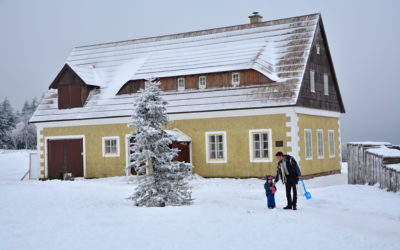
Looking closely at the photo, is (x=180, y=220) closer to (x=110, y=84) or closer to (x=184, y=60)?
(x=184, y=60)

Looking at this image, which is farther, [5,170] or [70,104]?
[5,170]

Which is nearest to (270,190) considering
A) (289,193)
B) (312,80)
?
(289,193)

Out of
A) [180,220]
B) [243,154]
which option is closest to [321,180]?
[243,154]

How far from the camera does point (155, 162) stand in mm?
15992

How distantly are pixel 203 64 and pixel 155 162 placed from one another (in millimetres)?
13185

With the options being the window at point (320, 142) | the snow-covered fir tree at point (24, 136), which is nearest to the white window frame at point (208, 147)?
the window at point (320, 142)

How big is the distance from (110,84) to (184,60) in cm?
496

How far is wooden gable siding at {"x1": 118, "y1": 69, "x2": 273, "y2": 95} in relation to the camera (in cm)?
2623

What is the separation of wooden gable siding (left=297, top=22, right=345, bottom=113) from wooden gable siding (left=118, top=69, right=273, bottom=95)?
2.02 meters

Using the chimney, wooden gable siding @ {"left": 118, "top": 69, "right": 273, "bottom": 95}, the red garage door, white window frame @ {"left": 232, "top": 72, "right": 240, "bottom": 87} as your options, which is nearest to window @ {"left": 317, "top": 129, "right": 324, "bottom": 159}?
wooden gable siding @ {"left": 118, "top": 69, "right": 273, "bottom": 95}

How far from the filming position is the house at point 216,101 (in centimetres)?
2516

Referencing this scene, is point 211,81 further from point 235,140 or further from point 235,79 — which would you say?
point 235,140

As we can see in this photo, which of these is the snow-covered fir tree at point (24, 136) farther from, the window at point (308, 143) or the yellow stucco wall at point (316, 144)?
the window at point (308, 143)

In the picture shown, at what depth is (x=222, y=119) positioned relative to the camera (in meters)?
25.8
